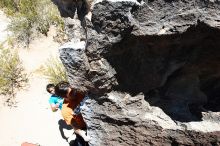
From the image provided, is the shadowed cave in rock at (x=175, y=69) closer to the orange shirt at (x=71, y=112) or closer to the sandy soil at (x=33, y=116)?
the orange shirt at (x=71, y=112)

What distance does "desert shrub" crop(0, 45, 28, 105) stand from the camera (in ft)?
19.9

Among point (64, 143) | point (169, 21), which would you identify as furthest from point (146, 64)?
point (64, 143)

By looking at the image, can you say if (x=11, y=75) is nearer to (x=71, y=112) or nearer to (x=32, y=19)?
(x=32, y=19)

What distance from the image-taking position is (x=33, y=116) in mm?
5668

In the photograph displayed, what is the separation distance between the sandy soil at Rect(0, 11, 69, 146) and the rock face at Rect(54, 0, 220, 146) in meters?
1.50

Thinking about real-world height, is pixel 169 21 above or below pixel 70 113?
above

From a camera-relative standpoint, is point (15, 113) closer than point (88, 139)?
No

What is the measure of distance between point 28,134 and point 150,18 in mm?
2873

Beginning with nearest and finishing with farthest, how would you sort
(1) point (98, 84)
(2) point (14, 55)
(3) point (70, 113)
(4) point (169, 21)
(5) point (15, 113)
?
(4) point (169, 21) < (1) point (98, 84) < (3) point (70, 113) < (5) point (15, 113) < (2) point (14, 55)

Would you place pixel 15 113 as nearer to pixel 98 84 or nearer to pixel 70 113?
pixel 70 113

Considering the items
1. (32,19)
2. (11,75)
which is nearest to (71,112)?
(11,75)

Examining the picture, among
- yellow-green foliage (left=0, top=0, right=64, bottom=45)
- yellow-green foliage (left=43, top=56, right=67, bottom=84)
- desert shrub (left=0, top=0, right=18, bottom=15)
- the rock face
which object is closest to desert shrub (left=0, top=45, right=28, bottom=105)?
yellow-green foliage (left=43, top=56, right=67, bottom=84)

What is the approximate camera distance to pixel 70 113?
14.5ft

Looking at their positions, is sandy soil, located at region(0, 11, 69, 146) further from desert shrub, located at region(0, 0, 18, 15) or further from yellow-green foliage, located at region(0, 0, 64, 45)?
desert shrub, located at region(0, 0, 18, 15)
